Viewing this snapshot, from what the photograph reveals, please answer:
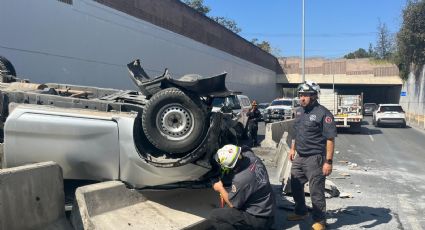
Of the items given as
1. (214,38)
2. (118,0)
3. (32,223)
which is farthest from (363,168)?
(214,38)

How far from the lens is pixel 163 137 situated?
5246mm

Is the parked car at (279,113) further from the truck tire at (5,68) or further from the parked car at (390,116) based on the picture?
the truck tire at (5,68)

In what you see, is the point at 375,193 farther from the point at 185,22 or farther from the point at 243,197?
the point at 185,22

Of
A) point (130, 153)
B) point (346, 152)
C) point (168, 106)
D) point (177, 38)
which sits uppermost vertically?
point (177, 38)

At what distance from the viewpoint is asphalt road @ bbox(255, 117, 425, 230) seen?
6.30 m

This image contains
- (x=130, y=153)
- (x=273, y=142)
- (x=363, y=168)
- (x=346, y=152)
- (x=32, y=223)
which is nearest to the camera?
(x=32, y=223)

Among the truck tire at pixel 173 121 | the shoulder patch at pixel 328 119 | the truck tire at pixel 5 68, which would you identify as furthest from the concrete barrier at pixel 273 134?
the truck tire at pixel 173 121

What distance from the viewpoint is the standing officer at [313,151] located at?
564cm

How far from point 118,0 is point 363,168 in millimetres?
14199

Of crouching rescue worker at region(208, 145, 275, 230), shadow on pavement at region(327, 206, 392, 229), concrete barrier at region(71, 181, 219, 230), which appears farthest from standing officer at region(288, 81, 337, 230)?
crouching rescue worker at region(208, 145, 275, 230)

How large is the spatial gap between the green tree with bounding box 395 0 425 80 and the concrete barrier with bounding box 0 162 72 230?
35479mm

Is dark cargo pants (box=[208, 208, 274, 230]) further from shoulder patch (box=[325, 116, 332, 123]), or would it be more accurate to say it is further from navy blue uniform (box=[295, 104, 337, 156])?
shoulder patch (box=[325, 116, 332, 123])

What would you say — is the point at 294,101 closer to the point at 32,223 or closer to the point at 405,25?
the point at 405,25

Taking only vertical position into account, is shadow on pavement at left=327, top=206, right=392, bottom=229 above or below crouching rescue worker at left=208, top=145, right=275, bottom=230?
below
